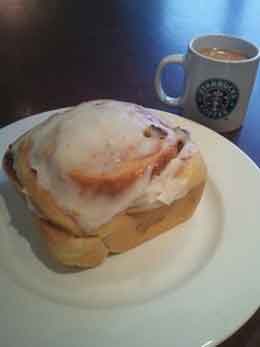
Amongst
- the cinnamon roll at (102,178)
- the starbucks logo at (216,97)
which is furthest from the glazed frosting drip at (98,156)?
the starbucks logo at (216,97)

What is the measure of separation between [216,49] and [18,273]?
631mm

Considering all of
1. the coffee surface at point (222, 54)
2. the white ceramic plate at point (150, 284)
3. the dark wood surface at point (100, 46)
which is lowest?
the white ceramic plate at point (150, 284)

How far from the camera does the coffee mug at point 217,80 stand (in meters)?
0.90

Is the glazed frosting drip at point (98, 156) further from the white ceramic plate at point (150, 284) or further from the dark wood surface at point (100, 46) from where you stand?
the dark wood surface at point (100, 46)

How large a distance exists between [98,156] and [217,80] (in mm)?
368

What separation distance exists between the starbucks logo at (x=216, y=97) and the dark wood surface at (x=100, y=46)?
74 millimetres

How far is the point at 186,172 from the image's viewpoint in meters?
0.69

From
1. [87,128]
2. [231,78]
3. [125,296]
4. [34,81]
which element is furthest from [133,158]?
[34,81]

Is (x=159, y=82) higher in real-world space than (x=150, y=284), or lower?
higher

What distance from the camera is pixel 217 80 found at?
2.96 feet

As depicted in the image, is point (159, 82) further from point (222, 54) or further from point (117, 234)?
point (117, 234)

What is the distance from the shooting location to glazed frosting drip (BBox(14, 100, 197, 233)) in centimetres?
63

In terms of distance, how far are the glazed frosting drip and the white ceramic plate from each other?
81 millimetres

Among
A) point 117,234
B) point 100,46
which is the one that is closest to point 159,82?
point 100,46
